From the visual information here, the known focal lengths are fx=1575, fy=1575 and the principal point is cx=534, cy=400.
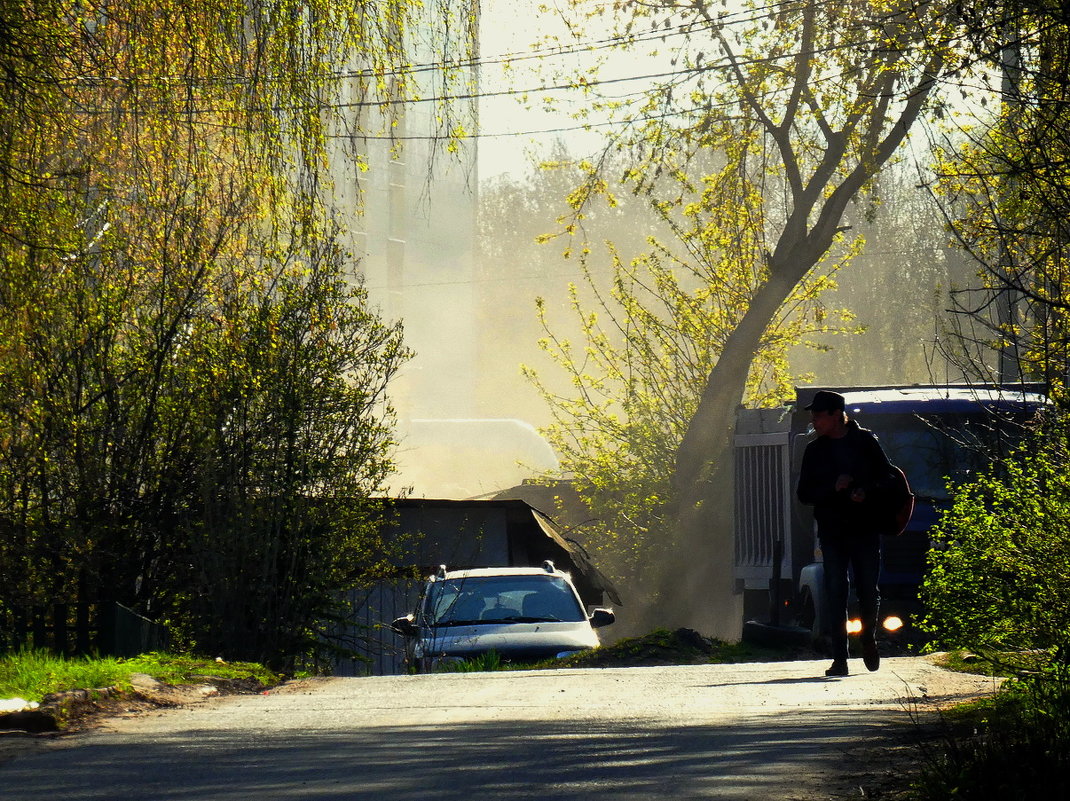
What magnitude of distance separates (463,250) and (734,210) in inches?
1799

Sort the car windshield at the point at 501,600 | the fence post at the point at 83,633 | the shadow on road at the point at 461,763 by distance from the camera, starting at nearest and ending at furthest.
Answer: the shadow on road at the point at 461,763, the fence post at the point at 83,633, the car windshield at the point at 501,600

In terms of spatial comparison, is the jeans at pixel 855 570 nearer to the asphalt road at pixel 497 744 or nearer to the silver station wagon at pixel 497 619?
the asphalt road at pixel 497 744

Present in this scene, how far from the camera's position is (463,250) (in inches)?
2822

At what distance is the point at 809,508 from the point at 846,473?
979 centimetres

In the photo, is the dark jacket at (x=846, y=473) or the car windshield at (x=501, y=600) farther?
the car windshield at (x=501, y=600)

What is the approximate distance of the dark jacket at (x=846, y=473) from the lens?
10.1 metres

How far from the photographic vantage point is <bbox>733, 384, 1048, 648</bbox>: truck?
57.8 ft

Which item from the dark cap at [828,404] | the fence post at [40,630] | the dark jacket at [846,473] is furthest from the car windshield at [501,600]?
the dark cap at [828,404]

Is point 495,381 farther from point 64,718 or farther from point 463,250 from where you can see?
point 64,718

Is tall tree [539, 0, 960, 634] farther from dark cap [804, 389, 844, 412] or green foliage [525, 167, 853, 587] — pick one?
dark cap [804, 389, 844, 412]

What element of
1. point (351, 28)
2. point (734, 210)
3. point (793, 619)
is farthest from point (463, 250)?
point (351, 28)

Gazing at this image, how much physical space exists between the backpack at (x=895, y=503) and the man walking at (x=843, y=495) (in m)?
0.05

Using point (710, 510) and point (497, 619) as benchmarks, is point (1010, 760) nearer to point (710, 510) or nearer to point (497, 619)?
point (497, 619)

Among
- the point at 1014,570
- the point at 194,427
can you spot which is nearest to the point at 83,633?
the point at 194,427
